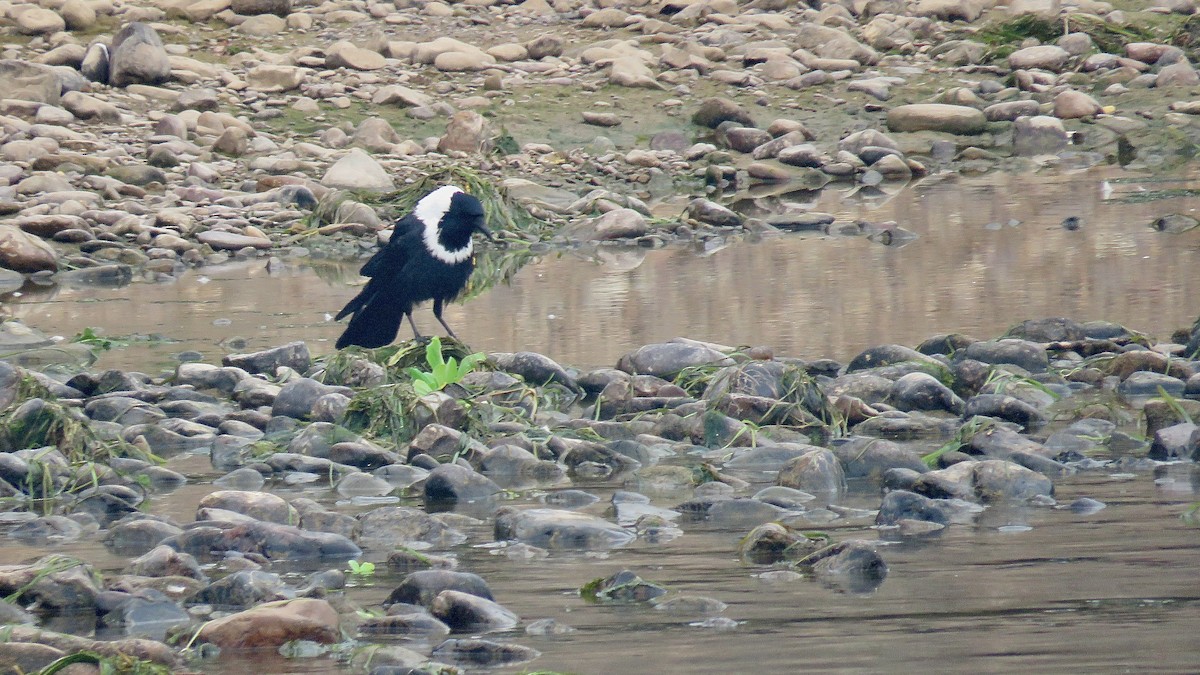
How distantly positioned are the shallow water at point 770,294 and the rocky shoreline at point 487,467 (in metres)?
0.95

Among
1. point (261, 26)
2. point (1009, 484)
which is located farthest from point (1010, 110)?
point (1009, 484)

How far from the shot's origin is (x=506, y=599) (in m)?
3.64

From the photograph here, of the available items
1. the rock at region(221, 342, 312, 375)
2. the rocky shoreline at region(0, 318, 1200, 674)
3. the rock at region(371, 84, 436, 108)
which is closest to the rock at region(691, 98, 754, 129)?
the rock at region(371, 84, 436, 108)

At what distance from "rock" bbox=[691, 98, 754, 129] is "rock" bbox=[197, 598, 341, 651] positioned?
13.5 m

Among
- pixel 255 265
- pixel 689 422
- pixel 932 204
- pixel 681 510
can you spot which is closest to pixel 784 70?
pixel 932 204

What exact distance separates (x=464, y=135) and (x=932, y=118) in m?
4.57

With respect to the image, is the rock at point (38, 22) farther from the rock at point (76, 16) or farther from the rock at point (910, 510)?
the rock at point (910, 510)

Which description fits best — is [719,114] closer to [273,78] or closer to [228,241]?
[273,78]

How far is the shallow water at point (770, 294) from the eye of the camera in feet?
26.8

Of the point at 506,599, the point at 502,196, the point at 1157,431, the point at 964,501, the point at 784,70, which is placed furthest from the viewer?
the point at 784,70

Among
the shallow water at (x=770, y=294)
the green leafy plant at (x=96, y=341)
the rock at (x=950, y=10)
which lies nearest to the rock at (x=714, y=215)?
the shallow water at (x=770, y=294)

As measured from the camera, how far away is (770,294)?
9492mm

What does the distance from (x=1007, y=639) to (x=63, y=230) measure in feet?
34.1

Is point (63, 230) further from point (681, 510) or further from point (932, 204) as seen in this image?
point (681, 510)
